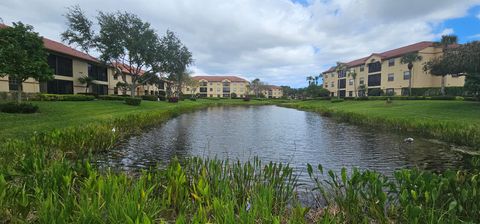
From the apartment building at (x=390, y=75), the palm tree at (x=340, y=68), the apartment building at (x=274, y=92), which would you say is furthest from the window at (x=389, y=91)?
the apartment building at (x=274, y=92)

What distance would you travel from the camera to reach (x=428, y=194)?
4.50 m

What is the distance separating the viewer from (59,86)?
1588 inches

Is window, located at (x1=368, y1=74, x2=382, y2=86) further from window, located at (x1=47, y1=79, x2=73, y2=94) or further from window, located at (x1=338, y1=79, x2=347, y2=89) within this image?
window, located at (x1=47, y1=79, x2=73, y2=94)

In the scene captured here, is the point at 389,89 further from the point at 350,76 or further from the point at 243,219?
the point at 243,219

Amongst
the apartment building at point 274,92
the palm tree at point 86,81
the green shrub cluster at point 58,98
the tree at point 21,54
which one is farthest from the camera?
the apartment building at point 274,92

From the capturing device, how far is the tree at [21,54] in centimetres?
1808

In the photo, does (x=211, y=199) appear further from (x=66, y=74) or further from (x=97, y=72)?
(x=97, y=72)

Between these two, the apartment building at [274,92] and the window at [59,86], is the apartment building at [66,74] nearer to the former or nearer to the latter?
the window at [59,86]

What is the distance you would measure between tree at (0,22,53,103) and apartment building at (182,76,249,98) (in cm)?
11938

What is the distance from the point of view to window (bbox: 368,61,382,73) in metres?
73.3

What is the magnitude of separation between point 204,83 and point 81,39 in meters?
102

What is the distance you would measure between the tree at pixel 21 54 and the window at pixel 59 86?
66.9 feet

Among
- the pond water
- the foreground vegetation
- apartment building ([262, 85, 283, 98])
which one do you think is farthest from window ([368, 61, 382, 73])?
apartment building ([262, 85, 283, 98])

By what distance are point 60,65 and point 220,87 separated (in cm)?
A: 10310
